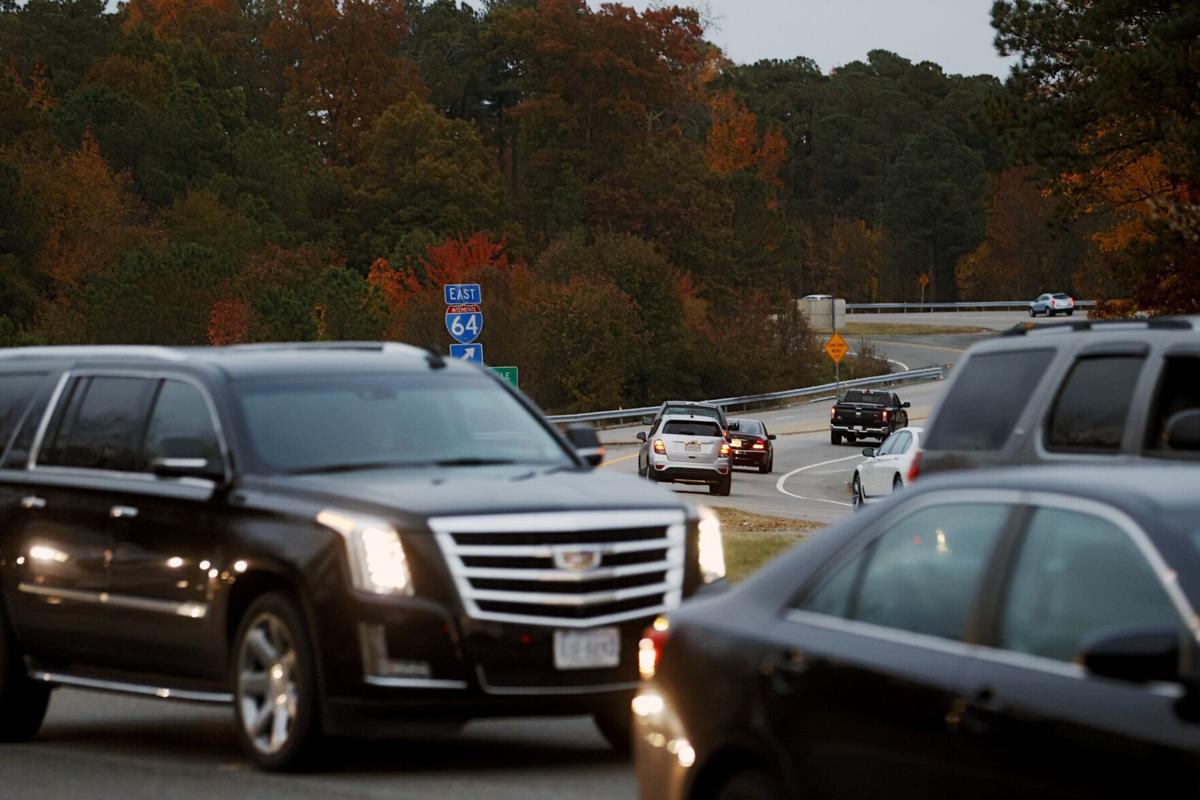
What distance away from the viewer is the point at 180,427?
11180 mm

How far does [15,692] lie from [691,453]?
3280 centimetres

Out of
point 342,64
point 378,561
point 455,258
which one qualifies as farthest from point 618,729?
point 342,64

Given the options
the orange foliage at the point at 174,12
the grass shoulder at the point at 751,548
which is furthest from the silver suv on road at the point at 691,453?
the orange foliage at the point at 174,12

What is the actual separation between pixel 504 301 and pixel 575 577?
81.2 meters

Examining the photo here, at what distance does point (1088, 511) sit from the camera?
546cm

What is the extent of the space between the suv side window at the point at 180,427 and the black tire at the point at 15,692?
1313 millimetres

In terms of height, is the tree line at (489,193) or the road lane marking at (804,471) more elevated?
the tree line at (489,193)

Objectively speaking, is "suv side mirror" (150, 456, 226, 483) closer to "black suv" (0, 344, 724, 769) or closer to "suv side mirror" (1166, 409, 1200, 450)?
"black suv" (0, 344, 724, 769)

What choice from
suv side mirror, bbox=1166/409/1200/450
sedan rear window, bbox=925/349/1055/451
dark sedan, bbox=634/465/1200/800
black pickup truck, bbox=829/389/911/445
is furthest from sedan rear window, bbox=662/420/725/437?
dark sedan, bbox=634/465/1200/800

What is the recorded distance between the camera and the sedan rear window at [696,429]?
44281 mm

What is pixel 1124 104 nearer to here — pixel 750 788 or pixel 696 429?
pixel 696 429

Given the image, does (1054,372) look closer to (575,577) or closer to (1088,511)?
(575,577)

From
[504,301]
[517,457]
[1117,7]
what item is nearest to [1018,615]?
[517,457]

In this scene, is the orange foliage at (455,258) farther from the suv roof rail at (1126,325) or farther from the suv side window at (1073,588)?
the suv side window at (1073,588)
